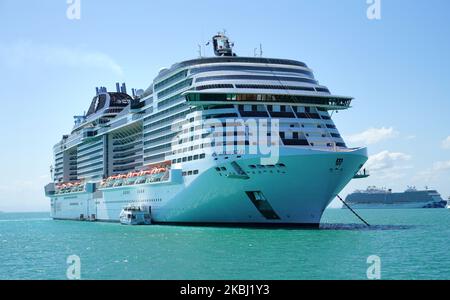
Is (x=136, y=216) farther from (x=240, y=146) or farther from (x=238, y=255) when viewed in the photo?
(x=238, y=255)

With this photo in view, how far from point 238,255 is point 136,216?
112 ft

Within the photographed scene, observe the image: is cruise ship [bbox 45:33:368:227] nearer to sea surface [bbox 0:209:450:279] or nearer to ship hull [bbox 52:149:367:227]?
ship hull [bbox 52:149:367:227]

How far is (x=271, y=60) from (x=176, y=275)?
115 feet

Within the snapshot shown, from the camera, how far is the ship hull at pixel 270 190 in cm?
5066

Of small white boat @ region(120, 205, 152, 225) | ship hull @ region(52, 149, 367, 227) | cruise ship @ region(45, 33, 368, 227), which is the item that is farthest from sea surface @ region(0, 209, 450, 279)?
small white boat @ region(120, 205, 152, 225)

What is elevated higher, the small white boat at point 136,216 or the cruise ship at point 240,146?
the cruise ship at point 240,146

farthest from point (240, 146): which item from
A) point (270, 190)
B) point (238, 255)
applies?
point (238, 255)

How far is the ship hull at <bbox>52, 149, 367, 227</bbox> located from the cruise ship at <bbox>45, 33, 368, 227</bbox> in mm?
81

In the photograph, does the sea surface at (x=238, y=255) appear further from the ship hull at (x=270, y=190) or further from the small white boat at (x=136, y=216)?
the small white boat at (x=136, y=216)

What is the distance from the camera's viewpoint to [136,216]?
69.1m

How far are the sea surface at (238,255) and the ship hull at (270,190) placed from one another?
6.80 feet

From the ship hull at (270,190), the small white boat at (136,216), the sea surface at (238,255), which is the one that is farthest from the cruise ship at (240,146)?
the sea surface at (238,255)
